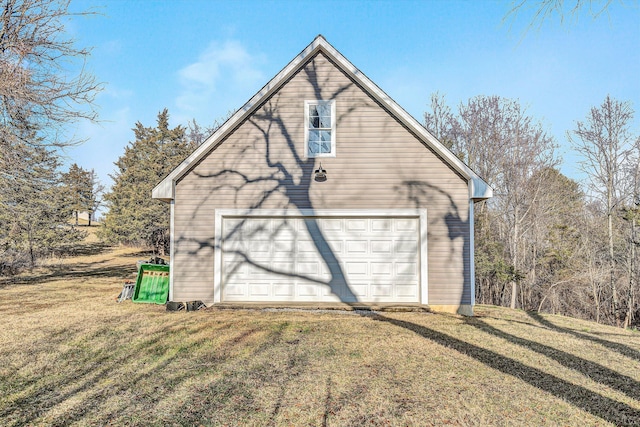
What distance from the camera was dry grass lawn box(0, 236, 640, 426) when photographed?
11.8 feet

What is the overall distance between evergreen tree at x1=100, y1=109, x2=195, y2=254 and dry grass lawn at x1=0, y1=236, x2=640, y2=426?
69.4 feet

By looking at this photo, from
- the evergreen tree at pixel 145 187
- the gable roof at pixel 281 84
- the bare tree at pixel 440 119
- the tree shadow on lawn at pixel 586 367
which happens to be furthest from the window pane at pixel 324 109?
the evergreen tree at pixel 145 187

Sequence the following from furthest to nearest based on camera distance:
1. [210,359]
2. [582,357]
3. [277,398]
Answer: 1. [582,357]
2. [210,359]
3. [277,398]

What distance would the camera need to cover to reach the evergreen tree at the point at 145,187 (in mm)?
28547

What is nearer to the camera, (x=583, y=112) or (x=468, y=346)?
(x=468, y=346)

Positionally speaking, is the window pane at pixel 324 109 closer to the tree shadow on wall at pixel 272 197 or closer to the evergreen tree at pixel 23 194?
the tree shadow on wall at pixel 272 197

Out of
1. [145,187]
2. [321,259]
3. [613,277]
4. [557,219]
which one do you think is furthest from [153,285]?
[145,187]

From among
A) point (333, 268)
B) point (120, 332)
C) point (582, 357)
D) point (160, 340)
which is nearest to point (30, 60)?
point (120, 332)

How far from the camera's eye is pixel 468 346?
609 centimetres

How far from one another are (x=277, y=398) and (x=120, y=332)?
14.1 feet

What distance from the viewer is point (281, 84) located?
9.38 meters

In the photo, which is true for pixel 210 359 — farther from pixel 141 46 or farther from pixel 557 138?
pixel 557 138

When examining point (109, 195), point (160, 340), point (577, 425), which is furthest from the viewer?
point (109, 195)

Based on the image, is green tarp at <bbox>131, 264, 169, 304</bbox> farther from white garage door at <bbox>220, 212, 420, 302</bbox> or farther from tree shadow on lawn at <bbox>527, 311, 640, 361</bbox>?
tree shadow on lawn at <bbox>527, 311, 640, 361</bbox>
